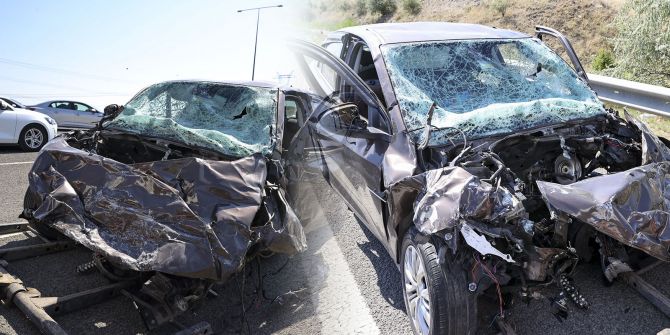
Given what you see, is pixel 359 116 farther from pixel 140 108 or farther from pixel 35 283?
pixel 35 283

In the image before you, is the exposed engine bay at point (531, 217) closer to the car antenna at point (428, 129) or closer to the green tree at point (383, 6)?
the car antenna at point (428, 129)

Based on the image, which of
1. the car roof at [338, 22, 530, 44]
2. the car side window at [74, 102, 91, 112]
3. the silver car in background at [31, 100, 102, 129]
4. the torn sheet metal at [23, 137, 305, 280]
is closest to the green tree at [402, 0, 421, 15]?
the silver car in background at [31, 100, 102, 129]

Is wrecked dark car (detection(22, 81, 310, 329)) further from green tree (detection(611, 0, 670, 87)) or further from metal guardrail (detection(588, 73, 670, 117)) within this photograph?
green tree (detection(611, 0, 670, 87))

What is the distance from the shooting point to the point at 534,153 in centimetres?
375

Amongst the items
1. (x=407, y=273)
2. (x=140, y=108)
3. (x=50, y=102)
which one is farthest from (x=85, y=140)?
(x=50, y=102)

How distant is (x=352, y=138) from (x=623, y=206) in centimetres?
194

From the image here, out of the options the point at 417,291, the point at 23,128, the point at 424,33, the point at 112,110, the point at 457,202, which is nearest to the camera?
the point at 457,202

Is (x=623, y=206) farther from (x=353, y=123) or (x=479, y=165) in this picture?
(x=353, y=123)

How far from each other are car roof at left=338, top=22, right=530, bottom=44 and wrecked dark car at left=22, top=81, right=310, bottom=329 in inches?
33.9

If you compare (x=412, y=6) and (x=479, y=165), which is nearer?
(x=479, y=165)

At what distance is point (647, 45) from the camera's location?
1094 centimetres

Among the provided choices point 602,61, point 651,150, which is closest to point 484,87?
point 651,150

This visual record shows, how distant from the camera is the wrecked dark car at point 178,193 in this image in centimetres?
324

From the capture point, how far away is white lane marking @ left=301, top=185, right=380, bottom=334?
3680mm
